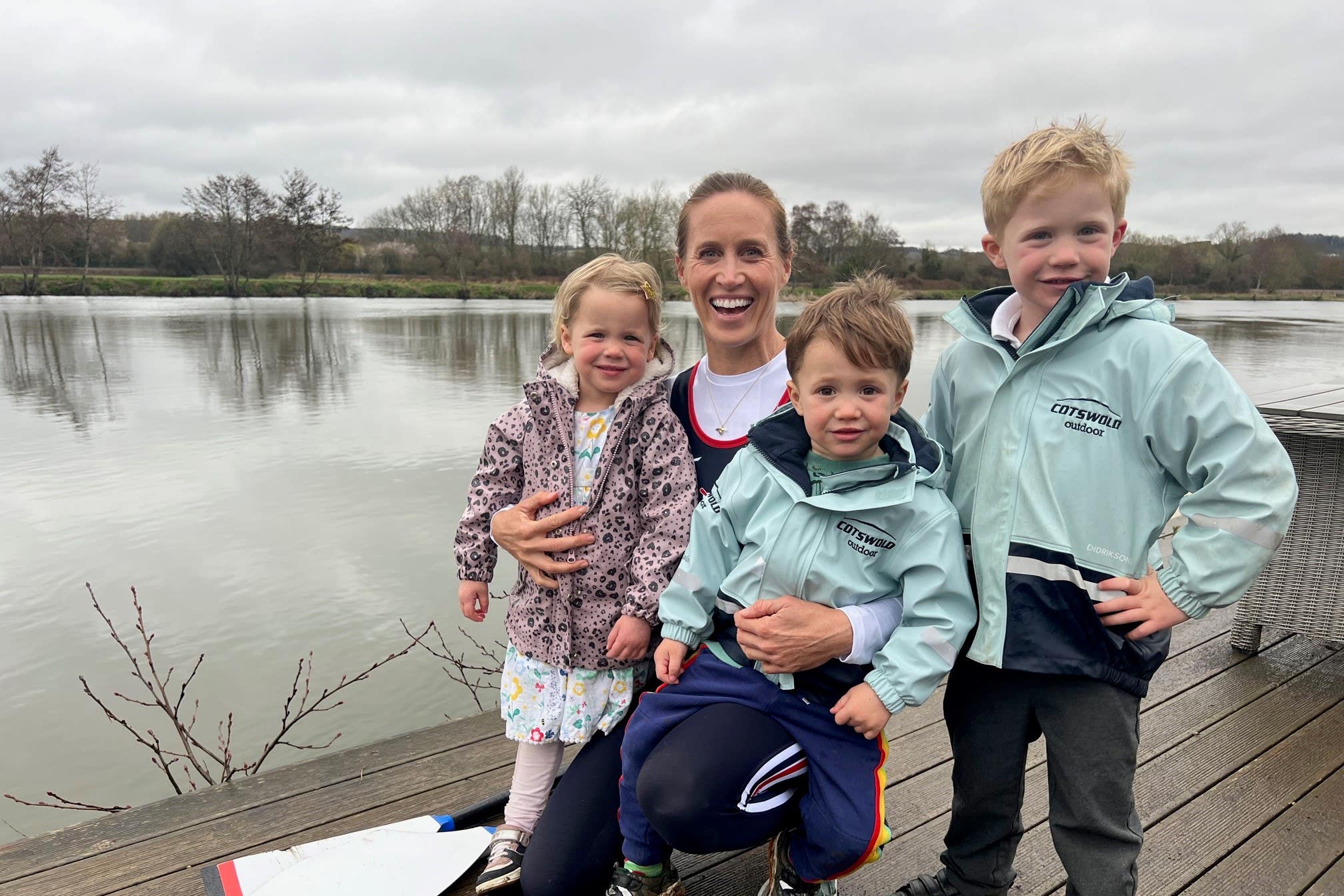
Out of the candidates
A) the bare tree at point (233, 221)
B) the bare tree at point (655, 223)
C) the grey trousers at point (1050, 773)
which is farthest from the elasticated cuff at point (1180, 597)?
the bare tree at point (233, 221)

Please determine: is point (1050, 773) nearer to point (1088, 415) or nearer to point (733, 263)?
point (1088, 415)

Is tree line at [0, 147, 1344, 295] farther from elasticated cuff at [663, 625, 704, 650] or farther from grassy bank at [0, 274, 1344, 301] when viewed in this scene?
elasticated cuff at [663, 625, 704, 650]

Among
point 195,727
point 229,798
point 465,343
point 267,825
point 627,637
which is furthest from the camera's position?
point 465,343

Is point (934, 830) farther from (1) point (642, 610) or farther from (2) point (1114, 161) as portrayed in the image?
(2) point (1114, 161)

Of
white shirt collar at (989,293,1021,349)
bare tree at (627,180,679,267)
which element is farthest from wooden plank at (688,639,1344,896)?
bare tree at (627,180,679,267)

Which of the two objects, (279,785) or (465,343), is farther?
(465,343)

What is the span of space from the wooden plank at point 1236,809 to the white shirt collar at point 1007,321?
1.30m

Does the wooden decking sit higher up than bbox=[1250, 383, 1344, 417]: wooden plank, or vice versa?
bbox=[1250, 383, 1344, 417]: wooden plank

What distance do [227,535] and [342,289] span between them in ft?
140

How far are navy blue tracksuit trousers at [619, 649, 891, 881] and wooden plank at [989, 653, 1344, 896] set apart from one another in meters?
0.59

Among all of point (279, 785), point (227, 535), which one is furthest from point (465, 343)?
point (279, 785)

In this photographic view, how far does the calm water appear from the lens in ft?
12.6

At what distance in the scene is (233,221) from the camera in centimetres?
4394

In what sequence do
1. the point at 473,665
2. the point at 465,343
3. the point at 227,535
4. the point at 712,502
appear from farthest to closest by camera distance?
the point at 465,343 < the point at 227,535 < the point at 473,665 < the point at 712,502
